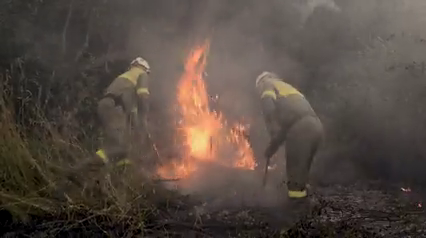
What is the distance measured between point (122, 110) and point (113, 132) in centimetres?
37

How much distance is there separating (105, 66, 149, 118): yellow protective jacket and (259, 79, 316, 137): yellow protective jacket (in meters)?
1.67

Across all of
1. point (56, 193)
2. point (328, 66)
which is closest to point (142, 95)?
point (56, 193)

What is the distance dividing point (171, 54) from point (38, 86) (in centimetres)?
298

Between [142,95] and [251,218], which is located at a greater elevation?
[142,95]

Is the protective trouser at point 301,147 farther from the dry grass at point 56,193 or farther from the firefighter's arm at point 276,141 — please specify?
the dry grass at point 56,193

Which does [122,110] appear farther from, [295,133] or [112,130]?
[295,133]

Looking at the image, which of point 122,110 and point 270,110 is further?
point 122,110

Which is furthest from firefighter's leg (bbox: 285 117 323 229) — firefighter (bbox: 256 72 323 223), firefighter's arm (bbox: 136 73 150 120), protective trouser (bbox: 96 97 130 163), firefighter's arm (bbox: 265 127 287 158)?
firefighter's arm (bbox: 136 73 150 120)

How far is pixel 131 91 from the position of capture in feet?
23.1

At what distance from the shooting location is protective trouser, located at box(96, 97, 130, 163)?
6285mm

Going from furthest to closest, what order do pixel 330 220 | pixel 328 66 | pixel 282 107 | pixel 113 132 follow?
pixel 328 66
pixel 113 132
pixel 282 107
pixel 330 220

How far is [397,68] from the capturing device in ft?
29.2

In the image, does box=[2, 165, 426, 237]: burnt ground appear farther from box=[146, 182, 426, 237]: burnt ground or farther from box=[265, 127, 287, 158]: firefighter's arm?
box=[265, 127, 287, 158]: firefighter's arm

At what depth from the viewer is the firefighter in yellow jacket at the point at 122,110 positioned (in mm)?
6445
